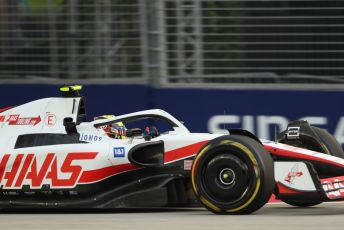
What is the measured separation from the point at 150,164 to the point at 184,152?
14.1 inches

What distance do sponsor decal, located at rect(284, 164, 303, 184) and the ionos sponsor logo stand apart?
3.11 m

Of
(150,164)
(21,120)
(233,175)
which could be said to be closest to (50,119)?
(21,120)

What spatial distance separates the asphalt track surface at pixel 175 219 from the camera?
23.5 feet

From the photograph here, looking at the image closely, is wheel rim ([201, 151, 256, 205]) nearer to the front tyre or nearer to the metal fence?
the front tyre

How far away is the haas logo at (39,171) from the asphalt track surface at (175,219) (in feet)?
1.00

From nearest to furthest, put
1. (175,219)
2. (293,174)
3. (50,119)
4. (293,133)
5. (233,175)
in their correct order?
(175,219) < (233,175) < (293,174) < (293,133) < (50,119)

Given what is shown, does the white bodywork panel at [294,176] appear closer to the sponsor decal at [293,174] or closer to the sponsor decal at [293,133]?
the sponsor decal at [293,174]

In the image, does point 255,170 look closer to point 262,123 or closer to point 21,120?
point 21,120

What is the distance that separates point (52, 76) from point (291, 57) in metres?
3.27

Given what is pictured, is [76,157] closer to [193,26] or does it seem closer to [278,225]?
[278,225]

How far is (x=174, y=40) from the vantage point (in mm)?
12062

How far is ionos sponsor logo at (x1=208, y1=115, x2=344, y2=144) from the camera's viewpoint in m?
11.2

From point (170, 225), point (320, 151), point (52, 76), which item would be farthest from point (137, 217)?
point (52, 76)

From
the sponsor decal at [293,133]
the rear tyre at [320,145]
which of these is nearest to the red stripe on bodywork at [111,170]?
the sponsor decal at [293,133]
